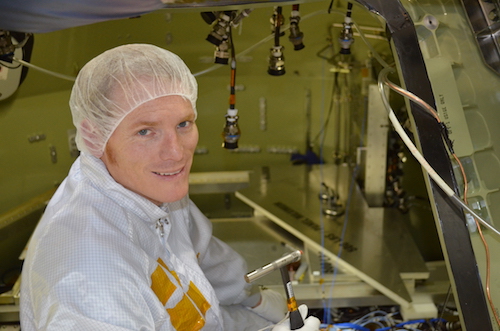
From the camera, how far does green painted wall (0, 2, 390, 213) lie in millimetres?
2562

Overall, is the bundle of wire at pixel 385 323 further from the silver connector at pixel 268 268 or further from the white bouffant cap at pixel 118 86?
the white bouffant cap at pixel 118 86

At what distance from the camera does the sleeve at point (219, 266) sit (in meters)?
1.69

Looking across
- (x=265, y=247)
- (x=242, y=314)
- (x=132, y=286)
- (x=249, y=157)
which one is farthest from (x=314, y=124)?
(x=132, y=286)

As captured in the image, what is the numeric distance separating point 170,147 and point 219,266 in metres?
0.59

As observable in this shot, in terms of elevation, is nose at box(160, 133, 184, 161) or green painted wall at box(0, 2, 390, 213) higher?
green painted wall at box(0, 2, 390, 213)

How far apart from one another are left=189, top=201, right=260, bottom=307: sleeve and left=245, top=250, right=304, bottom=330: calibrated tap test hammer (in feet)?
1.50

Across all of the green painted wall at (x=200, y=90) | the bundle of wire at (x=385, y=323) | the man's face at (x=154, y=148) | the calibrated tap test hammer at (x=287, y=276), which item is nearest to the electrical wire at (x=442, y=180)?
the calibrated tap test hammer at (x=287, y=276)

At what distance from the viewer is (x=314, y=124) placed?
3211 mm

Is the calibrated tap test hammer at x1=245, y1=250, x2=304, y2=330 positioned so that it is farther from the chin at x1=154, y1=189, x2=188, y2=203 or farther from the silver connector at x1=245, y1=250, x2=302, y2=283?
the chin at x1=154, y1=189, x2=188, y2=203

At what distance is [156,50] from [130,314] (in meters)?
0.63

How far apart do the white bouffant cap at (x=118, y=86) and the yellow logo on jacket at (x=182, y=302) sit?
347 millimetres

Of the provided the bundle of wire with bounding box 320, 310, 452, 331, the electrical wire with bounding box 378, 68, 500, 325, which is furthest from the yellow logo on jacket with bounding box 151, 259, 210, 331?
the bundle of wire with bounding box 320, 310, 452, 331

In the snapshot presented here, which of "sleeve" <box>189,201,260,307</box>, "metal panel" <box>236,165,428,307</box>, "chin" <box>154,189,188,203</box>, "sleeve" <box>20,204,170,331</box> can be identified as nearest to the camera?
"sleeve" <box>20,204,170,331</box>

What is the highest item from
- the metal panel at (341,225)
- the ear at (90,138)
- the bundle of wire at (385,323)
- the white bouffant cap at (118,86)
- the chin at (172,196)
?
the white bouffant cap at (118,86)
